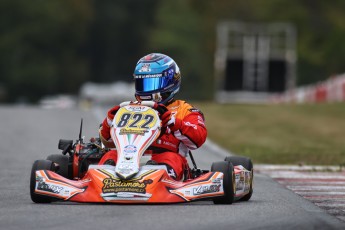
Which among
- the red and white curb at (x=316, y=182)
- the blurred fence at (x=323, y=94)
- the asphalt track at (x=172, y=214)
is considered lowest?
the blurred fence at (x=323, y=94)

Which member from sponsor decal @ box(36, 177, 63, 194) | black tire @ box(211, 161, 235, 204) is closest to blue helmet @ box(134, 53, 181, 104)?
black tire @ box(211, 161, 235, 204)

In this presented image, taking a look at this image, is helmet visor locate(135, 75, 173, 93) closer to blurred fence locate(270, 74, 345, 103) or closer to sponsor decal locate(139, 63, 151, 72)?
sponsor decal locate(139, 63, 151, 72)

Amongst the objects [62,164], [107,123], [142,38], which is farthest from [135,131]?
[142,38]

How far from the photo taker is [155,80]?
38.6ft

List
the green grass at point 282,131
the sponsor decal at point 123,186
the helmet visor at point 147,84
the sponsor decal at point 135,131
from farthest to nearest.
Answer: the green grass at point 282,131 → the helmet visor at point 147,84 → the sponsor decal at point 135,131 → the sponsor decal at point 123,186

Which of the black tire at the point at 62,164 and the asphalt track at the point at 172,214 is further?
the black tire at the point at 62,164

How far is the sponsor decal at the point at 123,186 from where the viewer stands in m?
10.4

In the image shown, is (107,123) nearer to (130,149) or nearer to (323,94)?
(130,149)

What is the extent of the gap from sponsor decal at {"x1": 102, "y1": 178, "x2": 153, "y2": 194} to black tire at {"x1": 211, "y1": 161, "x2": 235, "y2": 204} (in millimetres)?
681

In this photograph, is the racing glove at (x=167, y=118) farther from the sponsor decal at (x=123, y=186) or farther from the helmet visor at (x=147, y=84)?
the sponsor decal at (x=123, y=186)

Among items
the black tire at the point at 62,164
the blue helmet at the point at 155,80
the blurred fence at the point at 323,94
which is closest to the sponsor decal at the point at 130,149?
the blue helmet at the point at 155,80

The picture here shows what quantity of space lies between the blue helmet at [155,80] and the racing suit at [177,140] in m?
0.19

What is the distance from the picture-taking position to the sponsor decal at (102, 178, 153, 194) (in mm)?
10430

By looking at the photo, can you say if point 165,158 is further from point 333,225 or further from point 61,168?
point 333,225
